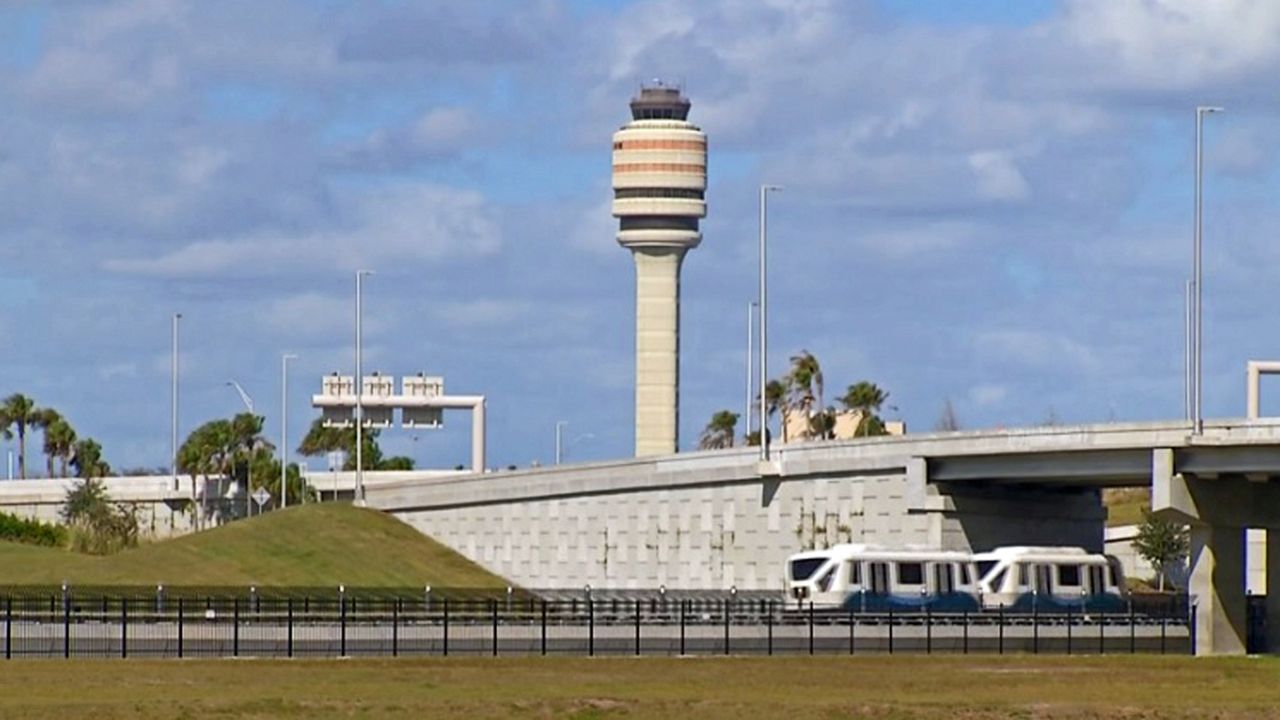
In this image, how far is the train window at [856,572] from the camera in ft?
326

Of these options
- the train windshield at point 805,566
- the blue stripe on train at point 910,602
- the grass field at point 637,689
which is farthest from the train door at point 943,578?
the grass field at point 637,689

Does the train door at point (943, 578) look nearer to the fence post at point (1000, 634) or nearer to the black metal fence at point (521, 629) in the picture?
the black metal fence at point (521, 629)

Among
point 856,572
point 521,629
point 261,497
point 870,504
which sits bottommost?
point 521,629

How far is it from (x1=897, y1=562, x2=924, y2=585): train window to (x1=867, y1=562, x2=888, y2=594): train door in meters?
0.77

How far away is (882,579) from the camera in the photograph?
100m

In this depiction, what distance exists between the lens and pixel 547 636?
80.8 metres

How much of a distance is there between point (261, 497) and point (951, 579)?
3421 inches

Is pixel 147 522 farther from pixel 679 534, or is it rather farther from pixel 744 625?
A: pixel 744 625

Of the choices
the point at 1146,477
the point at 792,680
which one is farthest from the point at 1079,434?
the point at 792,680

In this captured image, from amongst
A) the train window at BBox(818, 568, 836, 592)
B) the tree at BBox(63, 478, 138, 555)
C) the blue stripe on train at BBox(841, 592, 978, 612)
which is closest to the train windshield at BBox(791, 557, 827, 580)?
the train window at BBox(818, 568, 836, 592)

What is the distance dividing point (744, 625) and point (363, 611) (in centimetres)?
1209

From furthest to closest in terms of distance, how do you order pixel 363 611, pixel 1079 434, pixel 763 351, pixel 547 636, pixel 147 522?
pixel 147 522
pixel 763 351
pixel 1079 434
pixel 363 611
pixel 547 636

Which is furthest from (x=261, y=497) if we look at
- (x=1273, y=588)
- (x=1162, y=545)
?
(x=1273, y=588)

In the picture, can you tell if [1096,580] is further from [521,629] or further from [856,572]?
[521,629]
